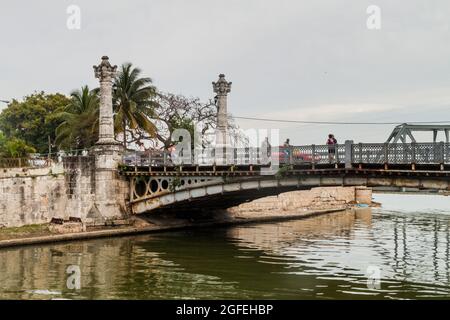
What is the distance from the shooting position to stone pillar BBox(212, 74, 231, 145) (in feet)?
148

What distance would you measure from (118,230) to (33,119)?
1078 inches

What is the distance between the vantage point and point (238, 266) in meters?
29.8

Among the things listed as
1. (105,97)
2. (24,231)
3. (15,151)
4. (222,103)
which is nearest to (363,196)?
(222,103)

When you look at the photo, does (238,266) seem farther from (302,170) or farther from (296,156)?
(296,156)

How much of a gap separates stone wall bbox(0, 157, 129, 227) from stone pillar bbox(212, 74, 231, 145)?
7.59 m

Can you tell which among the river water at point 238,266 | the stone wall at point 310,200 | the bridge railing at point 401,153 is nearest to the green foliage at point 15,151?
the river water at point 238,266

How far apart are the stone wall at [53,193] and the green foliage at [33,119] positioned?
2210 centimetres

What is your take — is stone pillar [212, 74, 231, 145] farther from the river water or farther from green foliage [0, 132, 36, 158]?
green foliage [0, 132, 36, 158]

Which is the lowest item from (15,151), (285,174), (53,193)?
(53,193)

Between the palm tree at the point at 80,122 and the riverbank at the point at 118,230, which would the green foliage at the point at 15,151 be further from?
the palm tree at the point at 80,122

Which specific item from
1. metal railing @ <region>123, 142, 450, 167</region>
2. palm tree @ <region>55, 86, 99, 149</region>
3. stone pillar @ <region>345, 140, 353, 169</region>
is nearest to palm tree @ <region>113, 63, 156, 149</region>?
palm tree @ <region>55, 86, 99, 149</region>

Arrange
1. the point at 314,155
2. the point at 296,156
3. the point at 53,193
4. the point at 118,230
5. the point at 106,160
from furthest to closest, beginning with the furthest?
the point at 106,160
the point at 53,193
the point at 118,230
the point at 296,156
the point at 314,155

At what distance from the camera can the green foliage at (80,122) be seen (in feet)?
166
